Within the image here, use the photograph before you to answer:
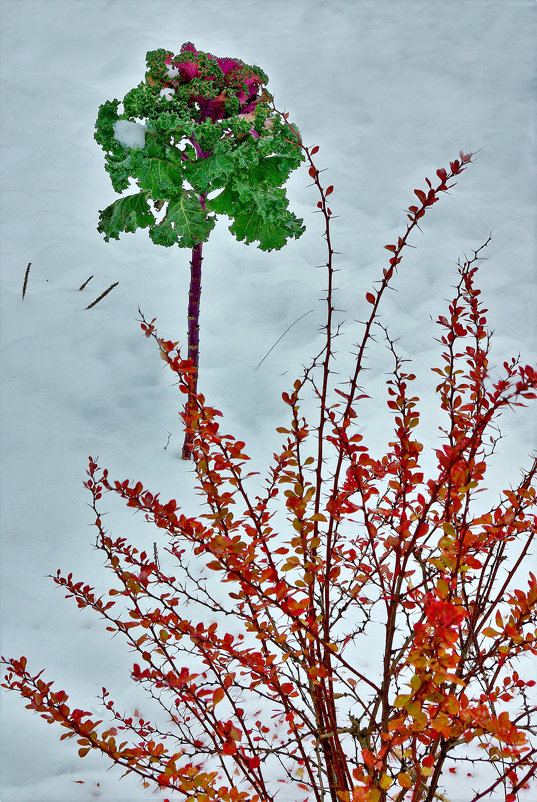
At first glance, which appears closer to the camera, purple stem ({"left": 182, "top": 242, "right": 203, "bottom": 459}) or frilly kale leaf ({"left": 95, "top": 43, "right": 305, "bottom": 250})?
frilly kale leaf ({"left": 95, "top": 43, "right": 305, "bottom": 250})

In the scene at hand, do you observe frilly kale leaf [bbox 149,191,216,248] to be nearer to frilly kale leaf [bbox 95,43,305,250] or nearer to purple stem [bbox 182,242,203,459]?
frilly kale leaf [bbox 95,43,305,250]

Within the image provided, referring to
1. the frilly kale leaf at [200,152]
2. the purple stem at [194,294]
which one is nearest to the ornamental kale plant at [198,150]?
the frilly kale leaf at [200,152]

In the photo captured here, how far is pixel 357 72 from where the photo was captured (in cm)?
609

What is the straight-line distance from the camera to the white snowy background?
8.29ft

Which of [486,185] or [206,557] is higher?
[486,185]

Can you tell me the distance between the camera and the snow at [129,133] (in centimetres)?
273

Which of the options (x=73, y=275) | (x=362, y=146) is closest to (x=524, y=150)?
(x=362, y=146)

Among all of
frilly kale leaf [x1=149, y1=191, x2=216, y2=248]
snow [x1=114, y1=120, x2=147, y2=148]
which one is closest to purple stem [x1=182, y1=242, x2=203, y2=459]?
frilly kale leaf [x1=149, y1=191, x2=216, y2=248]

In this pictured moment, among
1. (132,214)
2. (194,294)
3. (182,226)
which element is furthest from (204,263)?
(182,226)

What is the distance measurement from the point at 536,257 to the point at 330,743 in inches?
161

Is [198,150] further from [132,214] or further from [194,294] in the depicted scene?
[194,294]

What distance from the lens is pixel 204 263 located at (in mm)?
4547

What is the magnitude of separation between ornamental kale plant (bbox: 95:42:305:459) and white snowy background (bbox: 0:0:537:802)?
76 centimetres

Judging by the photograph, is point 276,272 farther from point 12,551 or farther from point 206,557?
point 12,551
